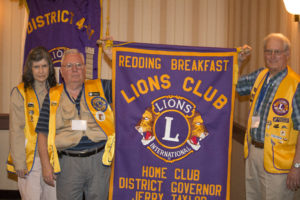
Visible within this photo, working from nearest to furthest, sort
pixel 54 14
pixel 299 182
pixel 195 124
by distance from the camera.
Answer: pixel 299 182, pixel 195 124, pixel 54 14

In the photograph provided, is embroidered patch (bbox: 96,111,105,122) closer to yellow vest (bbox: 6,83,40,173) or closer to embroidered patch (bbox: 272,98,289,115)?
yellow vest (bbox: 6,83,40,173)

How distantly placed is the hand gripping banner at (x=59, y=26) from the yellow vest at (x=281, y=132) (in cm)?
228

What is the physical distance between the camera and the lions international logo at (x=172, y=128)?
274 cm

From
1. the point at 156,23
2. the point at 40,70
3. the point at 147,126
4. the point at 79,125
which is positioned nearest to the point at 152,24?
the point at 156,23

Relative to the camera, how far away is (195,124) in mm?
2746

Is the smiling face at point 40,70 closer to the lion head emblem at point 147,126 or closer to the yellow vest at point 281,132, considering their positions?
the lion head emblem at point 147,126

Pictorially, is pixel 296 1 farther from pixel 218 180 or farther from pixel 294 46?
pixel 218 180

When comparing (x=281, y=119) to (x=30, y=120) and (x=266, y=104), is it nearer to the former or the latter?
(x=266, y=104)

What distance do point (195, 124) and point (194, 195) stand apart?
0.54 meters

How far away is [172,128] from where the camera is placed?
9.02 ft

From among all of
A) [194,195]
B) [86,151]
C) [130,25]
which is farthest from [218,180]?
[130,25]

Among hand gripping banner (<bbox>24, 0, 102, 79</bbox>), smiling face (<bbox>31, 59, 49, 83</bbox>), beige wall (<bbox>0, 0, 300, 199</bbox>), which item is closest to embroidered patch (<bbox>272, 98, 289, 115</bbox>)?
smiling face (<bbox>31, 59, 49, 83</bbox>)

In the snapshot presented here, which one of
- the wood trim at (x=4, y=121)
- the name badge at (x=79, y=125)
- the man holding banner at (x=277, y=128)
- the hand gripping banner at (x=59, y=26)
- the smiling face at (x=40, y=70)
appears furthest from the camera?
the wood trim at (x=4, y=121)

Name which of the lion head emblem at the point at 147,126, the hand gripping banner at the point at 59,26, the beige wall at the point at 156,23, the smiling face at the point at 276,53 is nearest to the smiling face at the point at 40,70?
the lion head emblem at the point at 147,126
